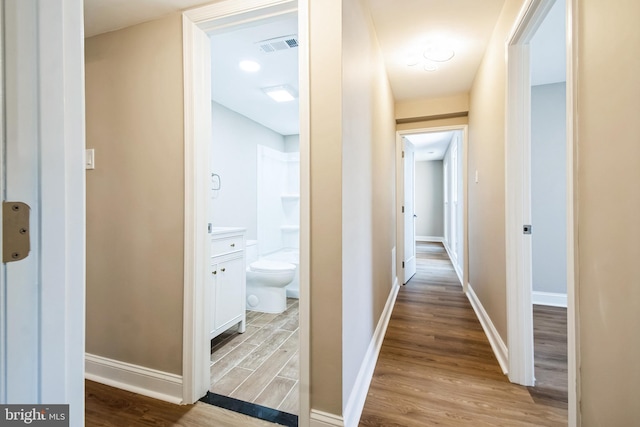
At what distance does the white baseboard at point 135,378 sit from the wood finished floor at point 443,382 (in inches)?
42.8

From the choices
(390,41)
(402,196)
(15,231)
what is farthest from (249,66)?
(402,196)

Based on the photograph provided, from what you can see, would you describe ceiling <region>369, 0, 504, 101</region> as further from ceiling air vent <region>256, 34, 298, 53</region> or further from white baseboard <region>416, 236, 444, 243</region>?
white baseboard <region>416, 236, 444, 243</region>

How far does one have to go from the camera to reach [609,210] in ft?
2.59

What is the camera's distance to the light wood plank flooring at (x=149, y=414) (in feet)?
4.53

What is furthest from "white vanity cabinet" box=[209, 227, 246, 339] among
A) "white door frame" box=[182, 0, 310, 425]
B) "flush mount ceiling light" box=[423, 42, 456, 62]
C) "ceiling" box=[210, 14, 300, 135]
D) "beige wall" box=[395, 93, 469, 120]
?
"beige wall" box=[395, 93, 469, 120]

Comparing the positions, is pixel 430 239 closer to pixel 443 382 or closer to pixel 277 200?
pixel 277 200

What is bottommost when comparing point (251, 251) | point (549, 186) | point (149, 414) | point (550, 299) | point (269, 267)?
point (149, 414)

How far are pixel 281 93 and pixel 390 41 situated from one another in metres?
1.13

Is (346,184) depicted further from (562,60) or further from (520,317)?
(562,60)

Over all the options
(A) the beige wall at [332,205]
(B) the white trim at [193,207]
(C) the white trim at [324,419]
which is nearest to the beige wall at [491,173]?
(A) the beige wall at [332,205]

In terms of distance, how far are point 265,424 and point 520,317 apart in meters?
1.58

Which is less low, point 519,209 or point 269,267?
point 519,209

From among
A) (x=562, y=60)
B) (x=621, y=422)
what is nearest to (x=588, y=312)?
(x=621, y=422)

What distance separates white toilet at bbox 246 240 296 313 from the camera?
2711mm
